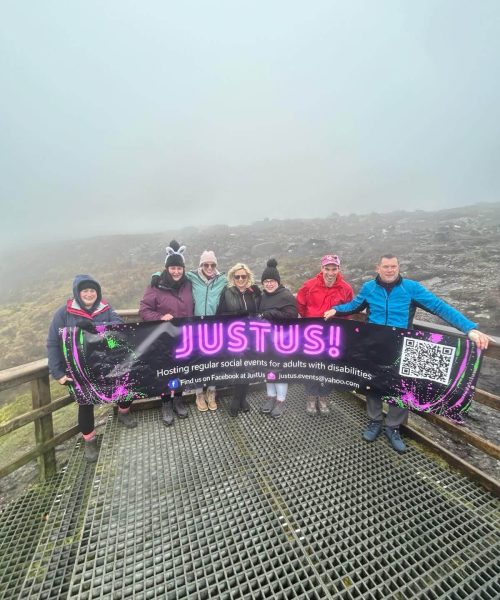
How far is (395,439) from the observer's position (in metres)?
4.39

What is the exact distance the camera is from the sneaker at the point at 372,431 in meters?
4.50

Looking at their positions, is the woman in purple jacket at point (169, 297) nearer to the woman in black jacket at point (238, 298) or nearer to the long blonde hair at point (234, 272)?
the woman in black jacket at point (238, 298)

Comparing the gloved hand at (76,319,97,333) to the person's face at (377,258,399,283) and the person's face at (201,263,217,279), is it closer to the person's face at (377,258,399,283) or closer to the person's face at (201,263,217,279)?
the person's face at (201,263,217,279)

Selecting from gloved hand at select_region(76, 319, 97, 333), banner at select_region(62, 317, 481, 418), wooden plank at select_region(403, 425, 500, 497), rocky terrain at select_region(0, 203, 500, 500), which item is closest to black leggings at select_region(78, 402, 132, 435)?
banner at select_region(62, 317, 481, 418)

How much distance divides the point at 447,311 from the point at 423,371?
899 mm

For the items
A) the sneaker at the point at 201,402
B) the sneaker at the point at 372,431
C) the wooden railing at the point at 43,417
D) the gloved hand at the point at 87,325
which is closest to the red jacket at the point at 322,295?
the wooden railing at the point at 43,417

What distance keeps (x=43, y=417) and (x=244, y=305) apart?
3.39 metres

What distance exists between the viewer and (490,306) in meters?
14.4

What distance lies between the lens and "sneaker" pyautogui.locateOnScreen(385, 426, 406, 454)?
169 inches

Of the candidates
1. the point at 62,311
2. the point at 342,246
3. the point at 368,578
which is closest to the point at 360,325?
the point at 368,578

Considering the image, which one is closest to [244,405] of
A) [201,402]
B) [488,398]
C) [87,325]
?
[201,402]

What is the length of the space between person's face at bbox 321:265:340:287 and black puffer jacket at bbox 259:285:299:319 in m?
0.64

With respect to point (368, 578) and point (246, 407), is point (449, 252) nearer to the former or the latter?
point (246, 407)

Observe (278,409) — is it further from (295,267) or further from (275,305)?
(295,267)
